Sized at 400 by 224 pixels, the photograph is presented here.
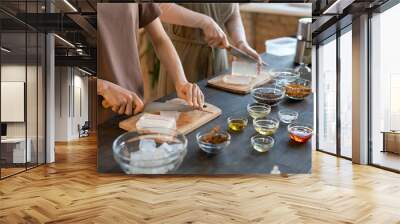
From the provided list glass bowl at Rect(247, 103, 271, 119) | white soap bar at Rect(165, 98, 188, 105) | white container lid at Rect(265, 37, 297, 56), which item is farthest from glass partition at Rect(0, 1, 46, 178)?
white container lid at Rect(265, 37, 297, 56)

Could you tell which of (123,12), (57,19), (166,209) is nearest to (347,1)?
(123,12)

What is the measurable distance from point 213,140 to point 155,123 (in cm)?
78

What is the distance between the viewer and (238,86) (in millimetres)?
5324

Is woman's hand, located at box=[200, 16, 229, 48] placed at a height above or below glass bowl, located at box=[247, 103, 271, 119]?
above

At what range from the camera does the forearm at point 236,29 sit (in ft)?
17.3

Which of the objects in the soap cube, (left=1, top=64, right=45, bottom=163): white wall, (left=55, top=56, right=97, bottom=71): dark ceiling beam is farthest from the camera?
(left=55, top=56, right=97, bottom=71): dark ceiling beam

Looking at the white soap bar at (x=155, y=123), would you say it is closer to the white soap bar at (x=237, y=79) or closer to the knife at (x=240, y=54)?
the white soap bar at (x=237, y=79)

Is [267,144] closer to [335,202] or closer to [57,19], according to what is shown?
[335,202]

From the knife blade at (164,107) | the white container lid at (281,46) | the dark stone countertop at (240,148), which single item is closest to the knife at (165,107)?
the knife blade at (164,107)

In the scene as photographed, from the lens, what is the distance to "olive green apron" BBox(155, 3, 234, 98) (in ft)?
17.1

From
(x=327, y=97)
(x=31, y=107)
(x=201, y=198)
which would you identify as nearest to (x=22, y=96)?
(x=31, y=107)

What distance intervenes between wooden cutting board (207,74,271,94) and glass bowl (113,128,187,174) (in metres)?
0.84

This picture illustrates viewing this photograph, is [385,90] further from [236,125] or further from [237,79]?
[236,125]

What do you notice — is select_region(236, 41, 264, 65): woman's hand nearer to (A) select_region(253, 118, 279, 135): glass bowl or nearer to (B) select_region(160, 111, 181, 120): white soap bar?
(A) select_region(253, 118, 279, 135): glass bowl
